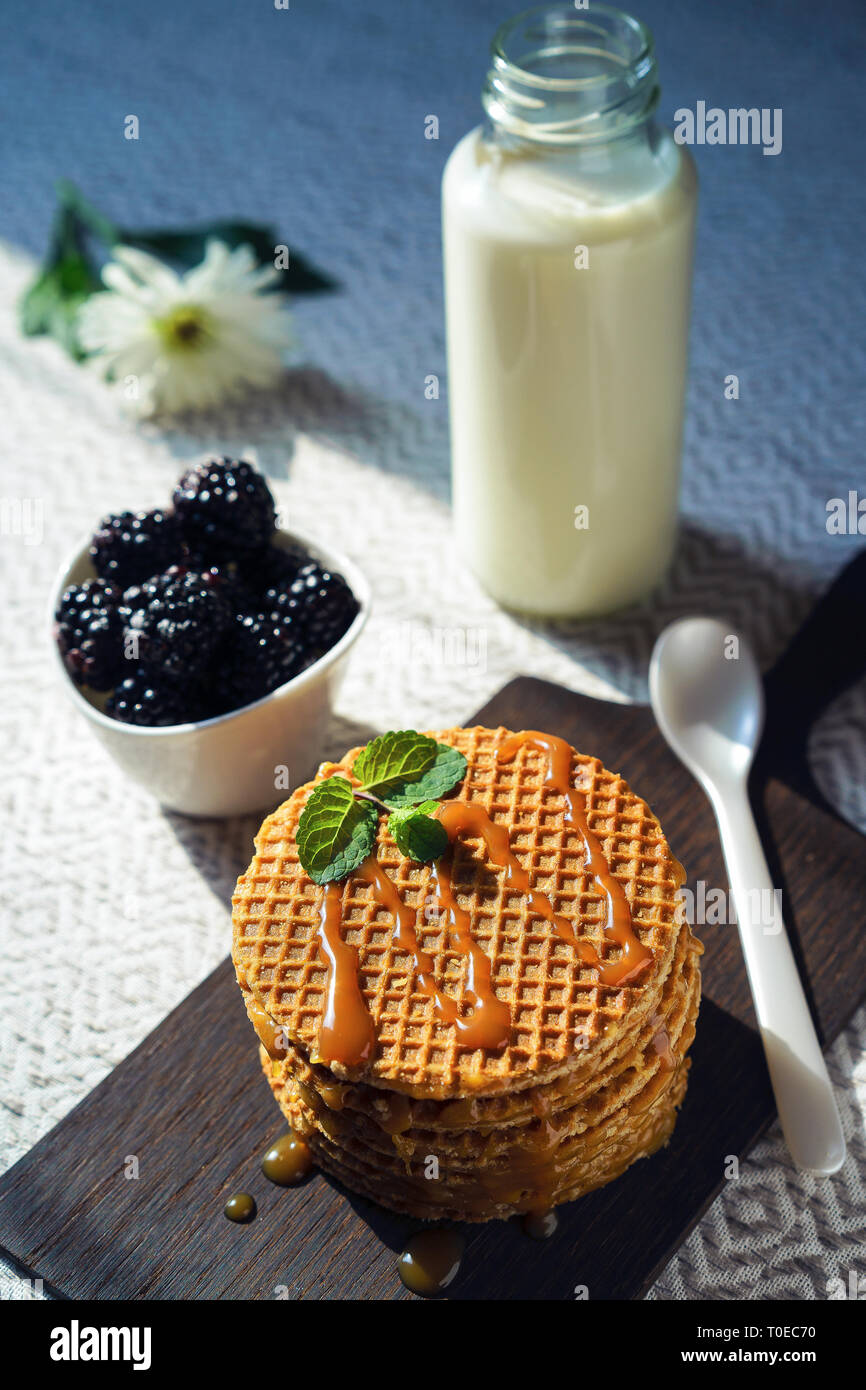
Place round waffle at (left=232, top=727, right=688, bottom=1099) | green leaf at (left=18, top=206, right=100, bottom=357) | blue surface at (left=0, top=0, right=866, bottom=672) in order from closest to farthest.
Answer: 1. round waffle at (left=232, top=727, right=688, bottom=1099)
2. blue surface at (left=0, top=0, right=866, bottom=672)
3. green leaf at (left=18, top=206, right=100, bottom=357)

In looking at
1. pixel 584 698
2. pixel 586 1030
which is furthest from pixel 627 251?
pixel 586 1030

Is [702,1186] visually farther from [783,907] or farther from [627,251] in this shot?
[627,251]

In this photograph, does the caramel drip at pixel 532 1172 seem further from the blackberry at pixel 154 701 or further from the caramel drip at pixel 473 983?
the blackberry at pixel 154 701

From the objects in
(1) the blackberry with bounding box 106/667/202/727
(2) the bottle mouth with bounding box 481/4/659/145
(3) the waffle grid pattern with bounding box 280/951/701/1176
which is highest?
(2) the bottle mouth with bounding box 481/4/659/145

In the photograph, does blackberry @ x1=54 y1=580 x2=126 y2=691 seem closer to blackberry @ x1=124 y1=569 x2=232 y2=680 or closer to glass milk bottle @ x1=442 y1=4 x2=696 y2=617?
blackberry @ x1=124 y1=569 x2=232 y2=680

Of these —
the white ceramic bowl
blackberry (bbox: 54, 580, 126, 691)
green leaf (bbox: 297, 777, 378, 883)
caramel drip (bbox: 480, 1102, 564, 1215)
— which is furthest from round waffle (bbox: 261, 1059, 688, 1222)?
blackberry (bbox: 54, 580, 126, 691)

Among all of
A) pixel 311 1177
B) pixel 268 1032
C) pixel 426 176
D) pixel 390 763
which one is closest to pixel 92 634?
pixel 390 763

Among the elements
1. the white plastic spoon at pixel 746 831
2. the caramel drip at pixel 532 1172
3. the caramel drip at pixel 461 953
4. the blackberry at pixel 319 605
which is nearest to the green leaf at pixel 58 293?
the blackberry at pixel 319 605
